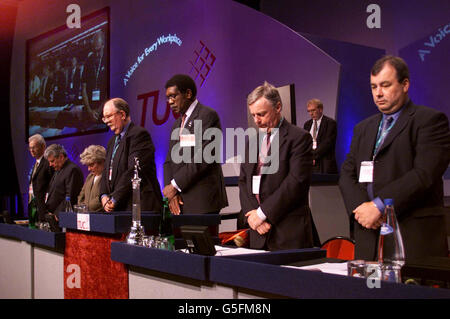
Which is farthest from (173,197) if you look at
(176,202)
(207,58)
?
(207,58)

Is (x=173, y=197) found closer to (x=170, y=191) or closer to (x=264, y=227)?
(x=170, y=191)

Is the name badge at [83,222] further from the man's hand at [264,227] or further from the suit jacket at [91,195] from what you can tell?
the suit jacket at [91,195]

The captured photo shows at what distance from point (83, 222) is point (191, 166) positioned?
806mm

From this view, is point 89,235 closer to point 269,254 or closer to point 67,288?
point 67,288

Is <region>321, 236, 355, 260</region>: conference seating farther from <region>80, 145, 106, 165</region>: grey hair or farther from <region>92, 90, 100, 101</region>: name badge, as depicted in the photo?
<region>92, 90, 100, 101</region>: name badge

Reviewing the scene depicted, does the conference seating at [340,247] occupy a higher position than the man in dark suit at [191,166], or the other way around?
the man in dark suit at [191,166]

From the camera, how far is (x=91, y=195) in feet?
14.6

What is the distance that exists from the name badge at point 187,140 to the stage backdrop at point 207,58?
10.2 feet

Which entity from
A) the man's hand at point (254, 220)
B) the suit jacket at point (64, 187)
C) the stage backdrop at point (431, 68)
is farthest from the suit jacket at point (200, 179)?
the stage backdrop at point (431, 68)

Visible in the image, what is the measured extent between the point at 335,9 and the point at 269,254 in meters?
5.90

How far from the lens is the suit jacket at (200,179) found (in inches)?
116

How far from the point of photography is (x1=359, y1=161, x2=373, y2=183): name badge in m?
2.04

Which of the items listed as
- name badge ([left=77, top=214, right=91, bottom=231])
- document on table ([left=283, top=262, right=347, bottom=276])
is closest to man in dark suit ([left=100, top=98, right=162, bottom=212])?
name badge ([left=77, top=214, right=91, bottom=231])

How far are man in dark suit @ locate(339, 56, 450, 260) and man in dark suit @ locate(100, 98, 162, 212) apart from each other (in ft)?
4.63
